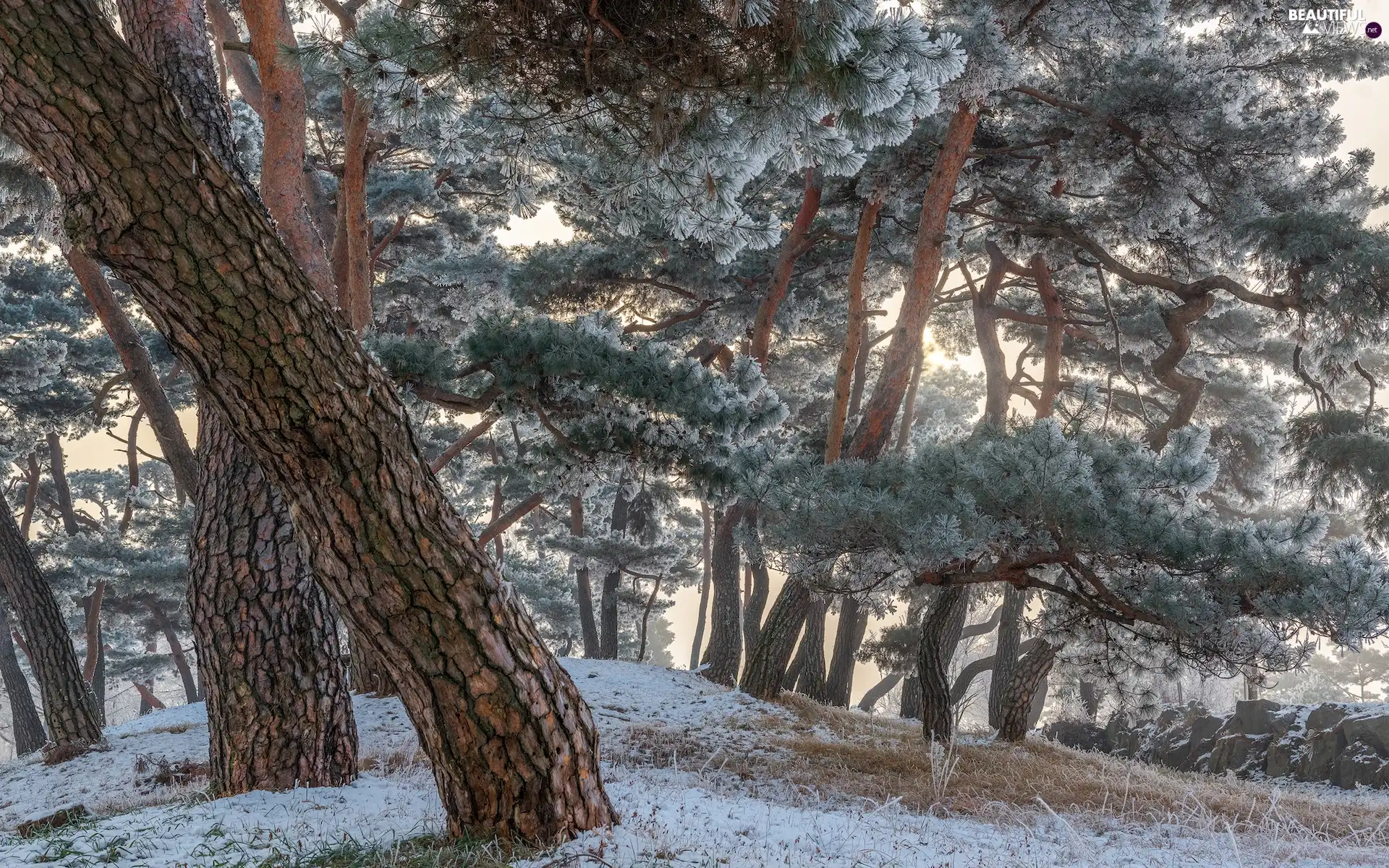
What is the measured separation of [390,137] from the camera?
11.8 metres

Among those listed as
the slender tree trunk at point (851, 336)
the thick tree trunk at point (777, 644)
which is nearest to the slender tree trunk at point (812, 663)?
the thick tree trunk at point (777, 644)

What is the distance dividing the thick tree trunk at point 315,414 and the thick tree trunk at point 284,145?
2325 millimetres

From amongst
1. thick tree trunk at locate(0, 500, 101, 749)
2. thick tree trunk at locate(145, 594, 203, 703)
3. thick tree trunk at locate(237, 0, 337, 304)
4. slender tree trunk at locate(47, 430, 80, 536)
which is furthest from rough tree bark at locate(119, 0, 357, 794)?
thick tree trunk at locate(145, 594, 203, 703)

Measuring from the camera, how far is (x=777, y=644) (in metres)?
10.4

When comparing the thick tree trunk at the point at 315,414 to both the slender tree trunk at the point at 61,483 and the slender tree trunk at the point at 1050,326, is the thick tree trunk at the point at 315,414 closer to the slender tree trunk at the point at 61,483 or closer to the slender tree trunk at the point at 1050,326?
the slender tree trunk at the point at 1050,326

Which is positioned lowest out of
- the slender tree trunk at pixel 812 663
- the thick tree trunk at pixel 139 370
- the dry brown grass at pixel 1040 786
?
the dry brown grass at pixel 1040 786

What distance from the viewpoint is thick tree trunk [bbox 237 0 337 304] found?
5.41 metres

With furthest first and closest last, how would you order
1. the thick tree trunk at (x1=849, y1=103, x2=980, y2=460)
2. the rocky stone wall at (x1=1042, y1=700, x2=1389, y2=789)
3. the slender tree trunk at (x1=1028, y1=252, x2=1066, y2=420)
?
the slender tree trunk at (x1=1028, y1=252, x2=1066, y2=420) < the rocky stone wall at (x1=1042, y1=700, x2=1389, y2=789) < the thick tree trunk at (x1=849, y1=103, x2=980, y2=460)

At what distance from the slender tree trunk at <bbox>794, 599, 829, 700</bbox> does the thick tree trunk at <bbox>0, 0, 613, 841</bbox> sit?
9.57 metres

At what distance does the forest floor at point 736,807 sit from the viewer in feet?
10.3

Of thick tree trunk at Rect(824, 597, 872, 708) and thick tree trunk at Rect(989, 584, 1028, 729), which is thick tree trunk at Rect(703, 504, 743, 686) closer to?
thick tree trunk at Rect(824, 597, 872, 708)

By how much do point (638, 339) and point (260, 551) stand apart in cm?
372

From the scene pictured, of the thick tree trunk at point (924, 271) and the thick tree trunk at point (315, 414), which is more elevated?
the thick tree trunk at point (924, 271)

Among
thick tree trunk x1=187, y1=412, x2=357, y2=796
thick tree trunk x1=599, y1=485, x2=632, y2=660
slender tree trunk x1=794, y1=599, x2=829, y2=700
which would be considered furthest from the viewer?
thick tree trunk x1=599, y1=485, x2=632, y2=660
